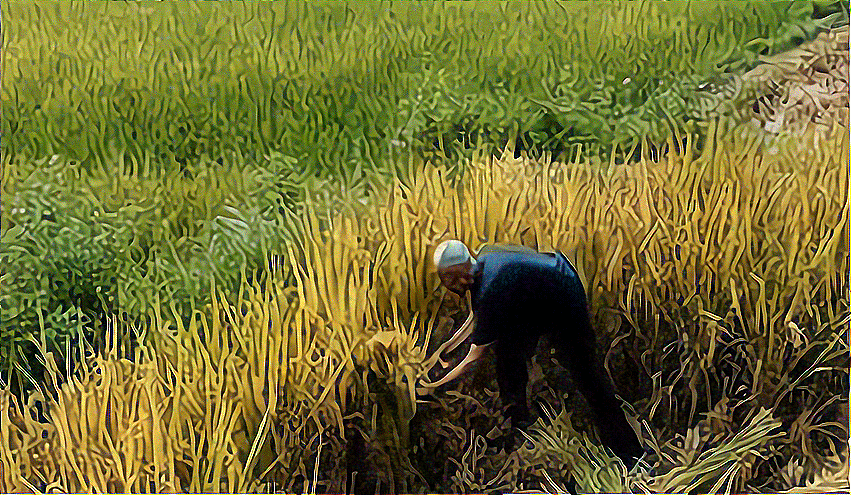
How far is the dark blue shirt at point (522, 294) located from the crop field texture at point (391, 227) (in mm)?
62

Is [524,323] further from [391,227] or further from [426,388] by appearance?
[391,227]

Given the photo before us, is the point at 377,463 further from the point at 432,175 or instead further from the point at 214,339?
the point at 432,175

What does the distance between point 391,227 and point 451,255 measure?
0.59 feet

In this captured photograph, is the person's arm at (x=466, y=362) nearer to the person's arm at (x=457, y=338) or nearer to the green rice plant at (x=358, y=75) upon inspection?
the person's arm at (x=457, y=338)

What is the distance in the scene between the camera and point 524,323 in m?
1.84

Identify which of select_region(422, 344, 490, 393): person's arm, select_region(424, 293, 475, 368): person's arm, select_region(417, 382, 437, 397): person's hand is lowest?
select_region(417, 382, 437, 397): person's hand

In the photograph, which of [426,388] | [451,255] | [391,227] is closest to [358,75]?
[391,227]

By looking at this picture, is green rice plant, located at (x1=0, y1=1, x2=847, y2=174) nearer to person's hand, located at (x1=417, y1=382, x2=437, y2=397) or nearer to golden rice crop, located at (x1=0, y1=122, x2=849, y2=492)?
golden rice crop, located at (x1=0, y1=122, x2=849, y2=492)

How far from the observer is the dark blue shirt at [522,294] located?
1.81 meters

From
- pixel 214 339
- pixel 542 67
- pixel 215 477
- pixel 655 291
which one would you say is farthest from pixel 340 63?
pixel 215 477

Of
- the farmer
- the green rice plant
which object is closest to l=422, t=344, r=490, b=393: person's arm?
the farmer

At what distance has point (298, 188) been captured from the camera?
1857mm

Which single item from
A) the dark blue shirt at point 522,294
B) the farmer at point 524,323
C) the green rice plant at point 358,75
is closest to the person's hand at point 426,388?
the farmer at point 524,323

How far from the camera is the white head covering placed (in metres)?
1.82
